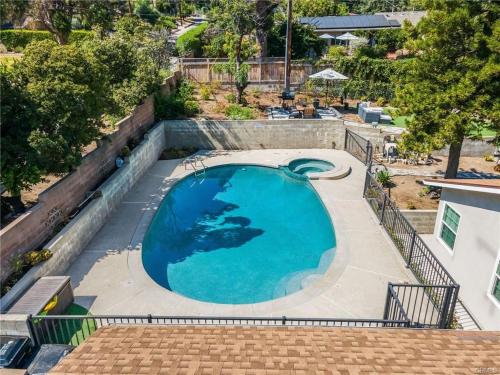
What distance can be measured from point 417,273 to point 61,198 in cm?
1161

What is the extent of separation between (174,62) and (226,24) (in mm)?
8262

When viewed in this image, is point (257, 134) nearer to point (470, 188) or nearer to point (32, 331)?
point (470, 188)

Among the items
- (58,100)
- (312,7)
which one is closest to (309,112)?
(58,100)

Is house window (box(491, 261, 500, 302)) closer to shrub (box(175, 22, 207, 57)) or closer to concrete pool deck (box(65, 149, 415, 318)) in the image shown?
concrete pool deck (box(65, 149, 415, 318))

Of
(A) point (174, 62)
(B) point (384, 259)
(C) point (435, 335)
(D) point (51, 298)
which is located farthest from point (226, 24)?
(C) point (435, 335)

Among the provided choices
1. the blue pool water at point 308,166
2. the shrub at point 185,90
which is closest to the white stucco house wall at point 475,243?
the blue pool water at point 308,166

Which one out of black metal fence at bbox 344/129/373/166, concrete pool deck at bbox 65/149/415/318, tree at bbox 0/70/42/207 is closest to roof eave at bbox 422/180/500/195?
concrete pool deck at bbox 65/149/415/318

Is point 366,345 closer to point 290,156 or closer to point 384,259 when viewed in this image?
point 384,259

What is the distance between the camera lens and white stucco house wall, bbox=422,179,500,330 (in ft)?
33.3

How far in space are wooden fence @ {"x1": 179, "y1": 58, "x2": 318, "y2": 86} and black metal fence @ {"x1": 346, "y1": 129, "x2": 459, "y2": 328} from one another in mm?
15122

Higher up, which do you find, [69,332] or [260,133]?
[260,133]

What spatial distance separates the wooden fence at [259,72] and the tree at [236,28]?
2386mm

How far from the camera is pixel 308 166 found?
21.0 metres

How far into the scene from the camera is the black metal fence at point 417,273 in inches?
343
